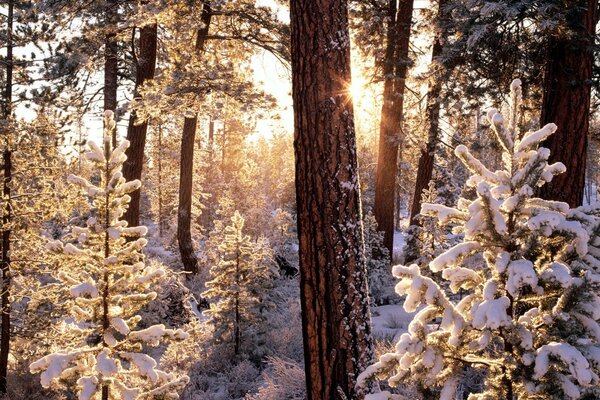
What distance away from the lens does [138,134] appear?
1060cm

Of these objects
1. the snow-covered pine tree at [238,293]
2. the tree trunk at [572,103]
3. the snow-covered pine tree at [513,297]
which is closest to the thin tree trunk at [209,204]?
the snow-covered pine tree at [238,293]

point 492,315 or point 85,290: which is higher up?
point 492,315

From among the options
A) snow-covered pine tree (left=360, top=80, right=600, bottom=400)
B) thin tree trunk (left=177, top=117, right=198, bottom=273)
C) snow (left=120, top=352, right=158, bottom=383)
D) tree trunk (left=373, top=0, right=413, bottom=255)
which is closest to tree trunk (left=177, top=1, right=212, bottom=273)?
thin tree trunk (left=177, top=117, right=198, bottom=273)

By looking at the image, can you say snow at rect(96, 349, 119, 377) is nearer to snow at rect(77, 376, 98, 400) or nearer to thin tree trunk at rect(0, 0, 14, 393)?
snow at rect(77, 376, 98, 400)

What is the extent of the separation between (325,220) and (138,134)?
796 cm

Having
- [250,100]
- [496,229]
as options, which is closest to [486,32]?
[250,100]

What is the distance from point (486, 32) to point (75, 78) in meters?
10.3

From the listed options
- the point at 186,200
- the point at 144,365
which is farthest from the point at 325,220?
the point at 186,200

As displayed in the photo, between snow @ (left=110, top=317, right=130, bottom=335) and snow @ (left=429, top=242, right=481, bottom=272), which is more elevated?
snow @ (left=429, top=242, right=481, bottom=272)

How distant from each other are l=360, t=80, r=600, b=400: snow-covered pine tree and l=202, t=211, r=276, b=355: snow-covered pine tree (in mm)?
6050

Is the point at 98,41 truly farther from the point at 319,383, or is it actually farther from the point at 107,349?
the point at 319,383

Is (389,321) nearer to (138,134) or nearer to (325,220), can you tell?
(325,220)

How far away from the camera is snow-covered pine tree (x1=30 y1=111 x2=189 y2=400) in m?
3.96

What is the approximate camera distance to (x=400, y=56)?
43.7 ft
